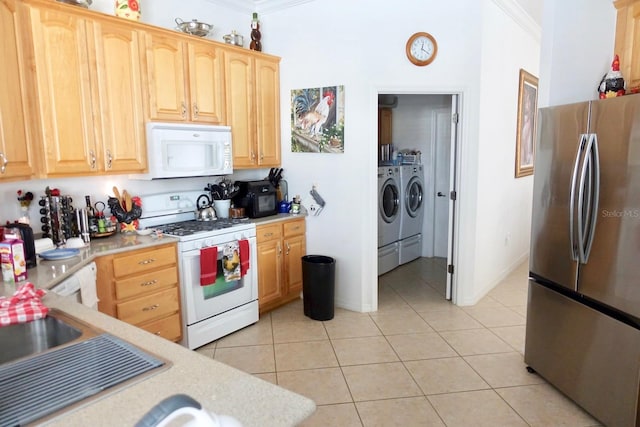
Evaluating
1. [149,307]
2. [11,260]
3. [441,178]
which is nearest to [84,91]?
[11,260]

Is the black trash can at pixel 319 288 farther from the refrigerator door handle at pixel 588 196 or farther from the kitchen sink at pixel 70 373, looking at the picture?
the kitchen sink at pixel 70 373

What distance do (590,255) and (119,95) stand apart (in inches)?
123

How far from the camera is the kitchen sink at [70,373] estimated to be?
1.06 meters

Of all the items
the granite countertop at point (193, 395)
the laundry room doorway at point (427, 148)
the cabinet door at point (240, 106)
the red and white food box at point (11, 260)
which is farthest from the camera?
the laundry room doorway at point (427, 148)

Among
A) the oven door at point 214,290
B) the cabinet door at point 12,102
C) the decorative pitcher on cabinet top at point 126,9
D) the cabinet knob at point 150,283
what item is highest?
the decorative pitcher on cabinet top at point 126,9

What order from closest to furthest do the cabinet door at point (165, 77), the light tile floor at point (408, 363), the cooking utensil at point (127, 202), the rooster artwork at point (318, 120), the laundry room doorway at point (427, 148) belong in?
1. the light tile floor at point (408, 363)
2. the cabinet door at point (165, 77)
3. the cooking utensil at point (127, 202)
4. the rooster artwork at point (318, 120)
5. the laundry room doorway at point (427, 148)

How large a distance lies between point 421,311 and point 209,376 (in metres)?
3.14

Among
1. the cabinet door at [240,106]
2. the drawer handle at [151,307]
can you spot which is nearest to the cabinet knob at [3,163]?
the drawer handle at [151,307]

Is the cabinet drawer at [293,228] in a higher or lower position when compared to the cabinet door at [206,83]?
lower

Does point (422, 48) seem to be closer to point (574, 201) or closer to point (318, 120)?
point (318, 120)

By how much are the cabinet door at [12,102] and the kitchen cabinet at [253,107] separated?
1586 mm

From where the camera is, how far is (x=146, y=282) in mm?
2939

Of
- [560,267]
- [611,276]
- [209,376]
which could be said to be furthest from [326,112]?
[209,376]

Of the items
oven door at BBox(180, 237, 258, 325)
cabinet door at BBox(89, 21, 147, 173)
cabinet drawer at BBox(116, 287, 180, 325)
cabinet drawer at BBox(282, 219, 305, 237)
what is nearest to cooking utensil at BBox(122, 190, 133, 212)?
cabinet door at BBox(89, 21, 147, 173)
